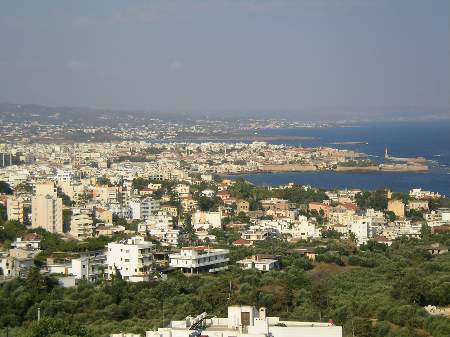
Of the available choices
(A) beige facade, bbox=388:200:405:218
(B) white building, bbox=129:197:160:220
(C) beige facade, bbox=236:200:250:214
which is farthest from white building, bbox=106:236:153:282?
(A) beige facade, bbox=388:200:405:218

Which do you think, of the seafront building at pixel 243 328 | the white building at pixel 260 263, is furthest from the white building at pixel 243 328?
the white building at pixel 260 263

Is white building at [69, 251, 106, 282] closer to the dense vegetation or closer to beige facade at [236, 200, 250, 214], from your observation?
the dense vegetation

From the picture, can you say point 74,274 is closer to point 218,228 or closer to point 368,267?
point 368,267

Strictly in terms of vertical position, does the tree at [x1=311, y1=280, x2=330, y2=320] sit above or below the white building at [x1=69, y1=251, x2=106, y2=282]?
above

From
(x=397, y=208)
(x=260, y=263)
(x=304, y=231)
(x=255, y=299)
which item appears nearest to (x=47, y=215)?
(x=304, y=231)

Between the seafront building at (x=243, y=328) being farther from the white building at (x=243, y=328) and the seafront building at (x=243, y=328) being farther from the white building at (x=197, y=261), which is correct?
A: the white building at (x=197, y=261)
